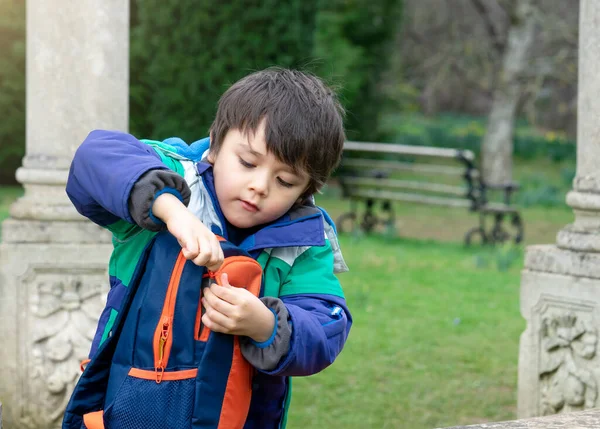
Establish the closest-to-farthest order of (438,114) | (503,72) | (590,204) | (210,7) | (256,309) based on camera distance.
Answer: (256,309) < (590,204) < (210,7) < (503,72) < (438,114)

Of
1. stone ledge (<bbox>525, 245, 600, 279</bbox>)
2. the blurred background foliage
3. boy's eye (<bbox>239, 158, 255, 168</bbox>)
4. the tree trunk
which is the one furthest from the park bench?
boy's eye (<bbox>239, 158, 255, 168</bbox>)

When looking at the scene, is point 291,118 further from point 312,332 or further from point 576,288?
point 576,288

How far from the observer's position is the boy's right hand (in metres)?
1.54

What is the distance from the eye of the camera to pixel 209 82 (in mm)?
11102

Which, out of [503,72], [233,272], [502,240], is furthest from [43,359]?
[503,72]

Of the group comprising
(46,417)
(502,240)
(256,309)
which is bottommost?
(502,240)

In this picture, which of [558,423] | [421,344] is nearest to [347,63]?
[421,344]

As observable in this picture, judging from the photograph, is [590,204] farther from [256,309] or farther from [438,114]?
[438,114]

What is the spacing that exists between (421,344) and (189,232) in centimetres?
380

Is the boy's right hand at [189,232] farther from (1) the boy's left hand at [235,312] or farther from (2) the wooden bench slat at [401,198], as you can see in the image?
(2) the wooden bench slat at [401,198]

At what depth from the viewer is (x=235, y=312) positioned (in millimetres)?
1572

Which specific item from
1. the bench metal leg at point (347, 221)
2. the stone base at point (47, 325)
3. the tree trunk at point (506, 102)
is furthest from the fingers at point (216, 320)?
the tree trunk at point (506, 102)

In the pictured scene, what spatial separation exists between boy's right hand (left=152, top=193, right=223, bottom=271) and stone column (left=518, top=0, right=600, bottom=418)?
2.11 m

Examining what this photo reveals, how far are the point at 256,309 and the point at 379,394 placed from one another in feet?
9.13
